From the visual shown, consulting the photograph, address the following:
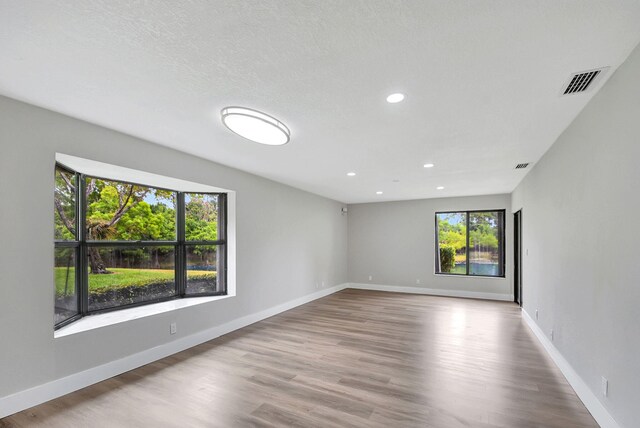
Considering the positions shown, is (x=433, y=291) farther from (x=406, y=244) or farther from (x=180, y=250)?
(x=180, y=250)

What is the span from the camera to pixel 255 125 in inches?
103

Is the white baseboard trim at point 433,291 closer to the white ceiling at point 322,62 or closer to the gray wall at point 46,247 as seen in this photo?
the gray wall at point 46,247

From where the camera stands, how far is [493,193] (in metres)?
6.70

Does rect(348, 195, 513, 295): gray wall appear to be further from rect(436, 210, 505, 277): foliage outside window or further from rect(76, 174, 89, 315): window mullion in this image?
rect(76, 174, 89, 315): window mullion

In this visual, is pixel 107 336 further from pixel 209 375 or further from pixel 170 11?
pixel 170 11

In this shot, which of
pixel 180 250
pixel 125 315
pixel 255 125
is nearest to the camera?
pixel 255 125

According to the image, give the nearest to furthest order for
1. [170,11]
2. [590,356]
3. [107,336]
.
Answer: [170,11], [590,356], [107,336]

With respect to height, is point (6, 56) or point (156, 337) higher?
point (6, 56)

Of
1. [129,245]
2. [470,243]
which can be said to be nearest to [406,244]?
[470,243]

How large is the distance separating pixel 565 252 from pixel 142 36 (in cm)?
382

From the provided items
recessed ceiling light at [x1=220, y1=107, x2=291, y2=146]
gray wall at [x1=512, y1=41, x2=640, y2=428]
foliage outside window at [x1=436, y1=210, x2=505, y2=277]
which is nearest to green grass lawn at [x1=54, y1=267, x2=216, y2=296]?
recessed ceiling light at [x1=220, y1=107, x2=291, y2=146]

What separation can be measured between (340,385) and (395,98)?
2.54m

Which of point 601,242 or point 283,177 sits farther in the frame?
point 283,177

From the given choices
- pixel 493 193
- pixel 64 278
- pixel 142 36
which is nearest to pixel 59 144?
pixel 64 278
